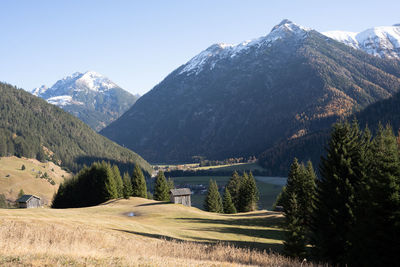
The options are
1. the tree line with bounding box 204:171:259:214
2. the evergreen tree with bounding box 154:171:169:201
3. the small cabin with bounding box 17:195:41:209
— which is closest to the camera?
the tree line with bounding box 204:171:259:214

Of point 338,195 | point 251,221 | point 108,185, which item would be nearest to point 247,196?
point 251,221

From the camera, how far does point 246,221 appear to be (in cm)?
6288

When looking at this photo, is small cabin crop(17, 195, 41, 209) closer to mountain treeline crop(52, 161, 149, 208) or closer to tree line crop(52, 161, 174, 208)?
mountain treeline crop(52, 161, 149, 208)

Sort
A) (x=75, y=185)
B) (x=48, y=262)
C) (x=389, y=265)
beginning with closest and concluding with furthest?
(x=48, y=262) → (x=389, y=265) → (x=75, y=185)

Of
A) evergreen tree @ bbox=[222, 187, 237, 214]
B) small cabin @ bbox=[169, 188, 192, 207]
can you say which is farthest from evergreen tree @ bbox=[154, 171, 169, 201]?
evergreen tree @ bbox=[222, 187, 237, 214]

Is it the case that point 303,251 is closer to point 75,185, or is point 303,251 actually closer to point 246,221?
point 246,221

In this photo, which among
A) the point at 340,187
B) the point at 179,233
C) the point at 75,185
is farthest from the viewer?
the point at 75,185

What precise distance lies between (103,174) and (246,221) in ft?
179

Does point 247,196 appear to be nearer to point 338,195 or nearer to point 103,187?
point 103,187

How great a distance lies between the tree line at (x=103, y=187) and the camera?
95.9m

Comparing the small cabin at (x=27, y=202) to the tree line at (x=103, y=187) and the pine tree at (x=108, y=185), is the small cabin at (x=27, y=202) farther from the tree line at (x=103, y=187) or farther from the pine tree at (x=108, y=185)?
the pine tree at (x=108, y=185)

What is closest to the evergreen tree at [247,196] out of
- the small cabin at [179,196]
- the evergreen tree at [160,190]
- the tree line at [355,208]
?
the small cabin at [179,196]

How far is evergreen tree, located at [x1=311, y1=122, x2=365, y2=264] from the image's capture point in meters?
31.3

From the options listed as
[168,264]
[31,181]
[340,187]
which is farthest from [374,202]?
[31,181]
